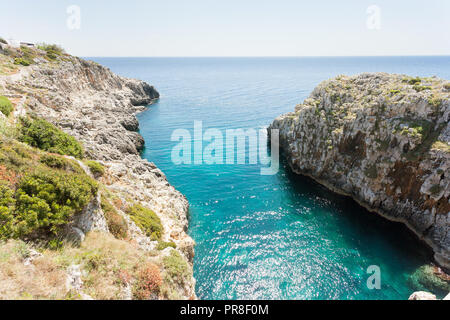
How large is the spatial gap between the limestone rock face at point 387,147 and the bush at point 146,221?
103ft

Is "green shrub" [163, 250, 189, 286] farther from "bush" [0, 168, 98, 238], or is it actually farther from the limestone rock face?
the limestone rock face

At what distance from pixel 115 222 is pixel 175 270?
7036 millimetres

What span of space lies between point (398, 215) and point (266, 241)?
20109mm

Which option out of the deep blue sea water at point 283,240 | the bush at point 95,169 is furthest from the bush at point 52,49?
the bush at point 95,169

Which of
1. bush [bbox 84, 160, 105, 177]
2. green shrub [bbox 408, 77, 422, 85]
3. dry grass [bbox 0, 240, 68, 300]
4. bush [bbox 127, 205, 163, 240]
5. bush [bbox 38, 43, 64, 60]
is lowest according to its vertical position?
bush [bbox 127, 205, 163, 240]

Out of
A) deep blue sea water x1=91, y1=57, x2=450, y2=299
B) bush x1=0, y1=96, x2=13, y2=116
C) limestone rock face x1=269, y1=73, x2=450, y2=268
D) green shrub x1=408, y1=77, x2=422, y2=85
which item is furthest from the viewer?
green shrub x1=408, y1=77, x2=422, y2=85

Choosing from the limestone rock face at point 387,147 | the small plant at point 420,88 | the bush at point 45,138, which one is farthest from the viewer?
the small plant at point 420,88

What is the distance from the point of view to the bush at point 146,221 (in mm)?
21125

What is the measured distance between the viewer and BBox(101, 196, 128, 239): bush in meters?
18.0

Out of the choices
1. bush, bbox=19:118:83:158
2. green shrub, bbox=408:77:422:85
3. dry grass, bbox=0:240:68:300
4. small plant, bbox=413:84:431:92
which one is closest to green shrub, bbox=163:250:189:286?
dry grass, bbox=0:240:68:300

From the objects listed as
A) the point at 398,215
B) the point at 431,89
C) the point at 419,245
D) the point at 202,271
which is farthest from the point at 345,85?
the point at 202,271

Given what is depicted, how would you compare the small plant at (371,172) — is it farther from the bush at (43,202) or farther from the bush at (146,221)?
the bush at (43,202)

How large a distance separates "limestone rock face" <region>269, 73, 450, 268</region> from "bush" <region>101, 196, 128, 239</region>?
35.0 meters
